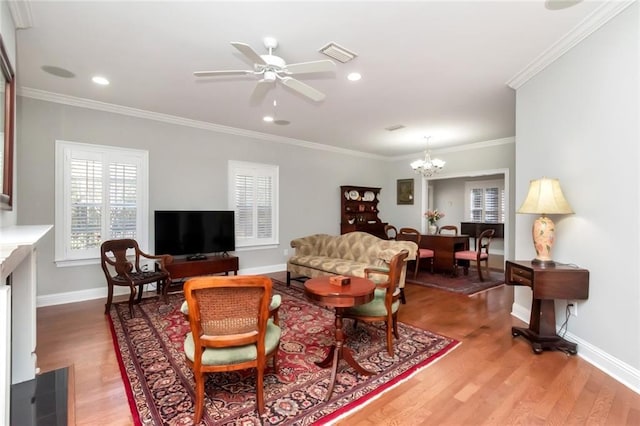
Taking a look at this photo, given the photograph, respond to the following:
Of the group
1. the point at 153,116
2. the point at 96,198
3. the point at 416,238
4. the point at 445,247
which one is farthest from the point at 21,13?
the point at 445,247

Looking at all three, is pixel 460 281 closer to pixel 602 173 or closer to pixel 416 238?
pixel 416 238

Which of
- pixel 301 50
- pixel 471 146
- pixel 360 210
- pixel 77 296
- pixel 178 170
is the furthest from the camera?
pixel 360 210

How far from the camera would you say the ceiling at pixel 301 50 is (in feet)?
7.69

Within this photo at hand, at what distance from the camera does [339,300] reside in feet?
7.20

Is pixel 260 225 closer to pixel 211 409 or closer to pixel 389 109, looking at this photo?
pixel 389 109

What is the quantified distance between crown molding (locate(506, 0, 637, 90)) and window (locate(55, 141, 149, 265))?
523 centimetres

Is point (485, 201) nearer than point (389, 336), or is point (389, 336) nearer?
point (389, 336)

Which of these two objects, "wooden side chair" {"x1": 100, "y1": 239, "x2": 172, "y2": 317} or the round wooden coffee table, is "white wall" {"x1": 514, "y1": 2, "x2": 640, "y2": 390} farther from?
"wooden side chair" {"x1": 100, "y1": 239, "x2": 172, "y2": 317}

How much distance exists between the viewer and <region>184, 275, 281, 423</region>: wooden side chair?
1744 mm

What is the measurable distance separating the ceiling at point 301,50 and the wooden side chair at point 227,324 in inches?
81.1

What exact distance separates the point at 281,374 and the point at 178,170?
12.8 ft

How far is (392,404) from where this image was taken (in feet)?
6.61

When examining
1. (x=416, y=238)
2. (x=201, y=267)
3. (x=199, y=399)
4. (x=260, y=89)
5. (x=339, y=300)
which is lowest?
(x=199, y=399)

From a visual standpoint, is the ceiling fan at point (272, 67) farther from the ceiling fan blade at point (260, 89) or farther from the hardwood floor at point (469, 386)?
the hardwood floor at point (469, 386)
